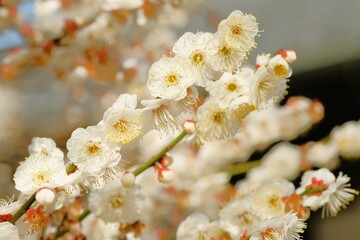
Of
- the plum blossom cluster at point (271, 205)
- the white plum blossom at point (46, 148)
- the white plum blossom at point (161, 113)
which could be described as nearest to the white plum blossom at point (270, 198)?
the plum blossom cluster at point (271, 205)

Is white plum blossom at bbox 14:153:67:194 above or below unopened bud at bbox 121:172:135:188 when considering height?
above

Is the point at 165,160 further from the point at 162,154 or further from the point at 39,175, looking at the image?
the point at 39,175

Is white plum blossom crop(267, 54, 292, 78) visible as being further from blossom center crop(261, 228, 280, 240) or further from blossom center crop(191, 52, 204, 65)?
blossom center crop(261, 228, 280, 240)

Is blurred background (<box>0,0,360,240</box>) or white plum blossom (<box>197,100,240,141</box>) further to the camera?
blurred background (<box>0,0,360,240</box>)

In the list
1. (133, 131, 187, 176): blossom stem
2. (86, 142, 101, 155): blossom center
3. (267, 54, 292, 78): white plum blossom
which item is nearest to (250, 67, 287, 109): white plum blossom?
(267, 54, 292, 78): white plum blossom

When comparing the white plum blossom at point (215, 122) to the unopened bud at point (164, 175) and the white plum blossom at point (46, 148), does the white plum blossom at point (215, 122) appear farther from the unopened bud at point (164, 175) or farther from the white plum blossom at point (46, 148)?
the white plum blossom at point (46, 148)

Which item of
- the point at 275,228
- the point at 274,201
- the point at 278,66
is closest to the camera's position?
the point at 275,228

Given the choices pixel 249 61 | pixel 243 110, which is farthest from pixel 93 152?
pixel 249 61
